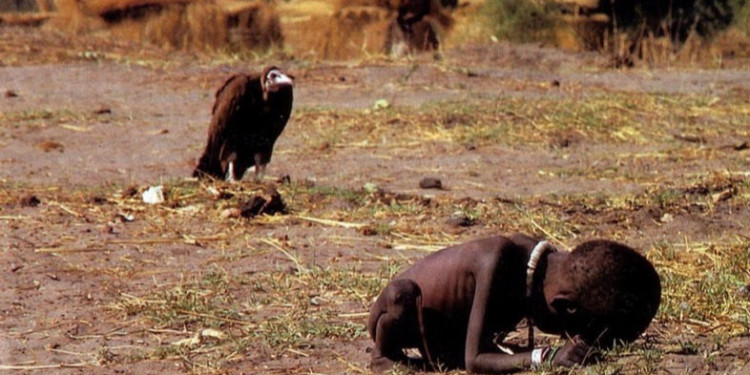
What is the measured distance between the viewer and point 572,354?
184 inches

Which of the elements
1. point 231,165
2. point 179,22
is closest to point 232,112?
point 231,165

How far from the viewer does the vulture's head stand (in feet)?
32.8

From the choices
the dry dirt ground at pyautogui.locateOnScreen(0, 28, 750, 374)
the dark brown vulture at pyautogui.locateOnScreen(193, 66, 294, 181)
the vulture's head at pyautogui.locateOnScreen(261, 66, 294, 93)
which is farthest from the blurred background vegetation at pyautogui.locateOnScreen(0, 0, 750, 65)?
the vulture's head at pyautogui.locateOnScreen(261, 66, 294, 93)

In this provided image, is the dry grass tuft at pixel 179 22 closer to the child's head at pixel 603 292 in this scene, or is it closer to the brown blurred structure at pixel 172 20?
the brown blurred structure at pixel 172 20

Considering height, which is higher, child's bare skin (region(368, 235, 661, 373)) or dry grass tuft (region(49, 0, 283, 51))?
child's bare skin (region(368, 235, 661, 373))

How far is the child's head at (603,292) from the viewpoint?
462 centimetres

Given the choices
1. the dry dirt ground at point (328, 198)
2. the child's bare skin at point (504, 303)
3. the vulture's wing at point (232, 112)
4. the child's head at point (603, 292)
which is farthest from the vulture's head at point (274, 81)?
the child's head at point (603, 292)

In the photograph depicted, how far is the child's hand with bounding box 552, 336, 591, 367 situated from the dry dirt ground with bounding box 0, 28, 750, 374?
9cm

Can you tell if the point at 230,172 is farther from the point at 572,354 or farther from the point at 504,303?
the point at 572,354

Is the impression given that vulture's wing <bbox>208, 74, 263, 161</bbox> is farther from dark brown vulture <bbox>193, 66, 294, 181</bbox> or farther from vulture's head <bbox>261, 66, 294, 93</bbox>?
vulture's head <bbox>261, 66, 294, 93</bbox>

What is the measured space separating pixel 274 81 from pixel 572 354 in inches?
222

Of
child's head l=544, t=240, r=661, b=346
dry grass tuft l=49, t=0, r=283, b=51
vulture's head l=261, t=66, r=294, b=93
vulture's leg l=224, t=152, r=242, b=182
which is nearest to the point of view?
child's head l=544, t=240, r=661, b=346

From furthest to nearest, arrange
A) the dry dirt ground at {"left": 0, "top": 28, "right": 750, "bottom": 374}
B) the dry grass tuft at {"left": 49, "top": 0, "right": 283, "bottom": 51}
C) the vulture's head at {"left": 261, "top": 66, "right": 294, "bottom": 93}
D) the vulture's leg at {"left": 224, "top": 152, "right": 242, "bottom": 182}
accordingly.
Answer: the dry grass tuft at {"left": 49, "top": 0, "right": 283, "bottom": 51}
the vulture's leg at {"left": 224, "top": 152, "right": 242, "bottom": 182}
the vulture's head at {"left": 261, "top": 66, "right": 294, "bottom": 93}
the dry dirt ground at {"left": 0, "top": 28, "right": 750, "bottom": 374}

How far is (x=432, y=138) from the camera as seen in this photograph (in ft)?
40.2
